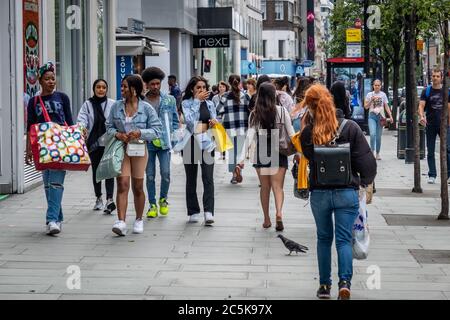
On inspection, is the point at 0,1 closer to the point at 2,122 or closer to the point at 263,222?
the point at 2,122

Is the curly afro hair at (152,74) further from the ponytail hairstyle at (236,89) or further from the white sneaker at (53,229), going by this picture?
the ponytail hairstyle at (236,89)

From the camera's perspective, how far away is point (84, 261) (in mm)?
9547

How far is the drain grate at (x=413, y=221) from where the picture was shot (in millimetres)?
12147

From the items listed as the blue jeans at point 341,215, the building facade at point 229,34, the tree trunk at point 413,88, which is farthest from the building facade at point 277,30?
the blue jeans at point 341,215

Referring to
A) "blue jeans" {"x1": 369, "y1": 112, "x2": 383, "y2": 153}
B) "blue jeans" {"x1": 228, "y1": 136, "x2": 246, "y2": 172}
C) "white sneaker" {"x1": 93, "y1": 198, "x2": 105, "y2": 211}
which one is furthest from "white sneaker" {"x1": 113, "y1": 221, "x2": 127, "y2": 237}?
"blue jeans" {"x1": 369, "y1": 112, "x2": 383, "y2": 153}

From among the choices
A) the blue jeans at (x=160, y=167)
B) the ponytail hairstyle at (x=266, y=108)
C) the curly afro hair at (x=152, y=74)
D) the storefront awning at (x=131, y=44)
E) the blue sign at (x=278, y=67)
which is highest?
the blue sign at (x=278, y=67)

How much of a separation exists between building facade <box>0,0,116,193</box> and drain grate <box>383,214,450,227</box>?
5400mm

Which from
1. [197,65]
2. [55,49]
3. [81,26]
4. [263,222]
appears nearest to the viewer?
[263,222]

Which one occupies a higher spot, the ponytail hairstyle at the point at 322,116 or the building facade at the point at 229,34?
the building facade at the point at 229,34

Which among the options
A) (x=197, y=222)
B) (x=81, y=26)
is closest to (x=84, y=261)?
(x=197, y=222)

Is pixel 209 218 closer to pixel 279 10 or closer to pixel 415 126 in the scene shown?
pixel 415 126

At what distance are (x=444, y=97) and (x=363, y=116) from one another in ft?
64.9

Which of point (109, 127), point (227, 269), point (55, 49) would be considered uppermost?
point (55, 49)

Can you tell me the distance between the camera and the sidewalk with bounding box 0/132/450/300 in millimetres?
8195
